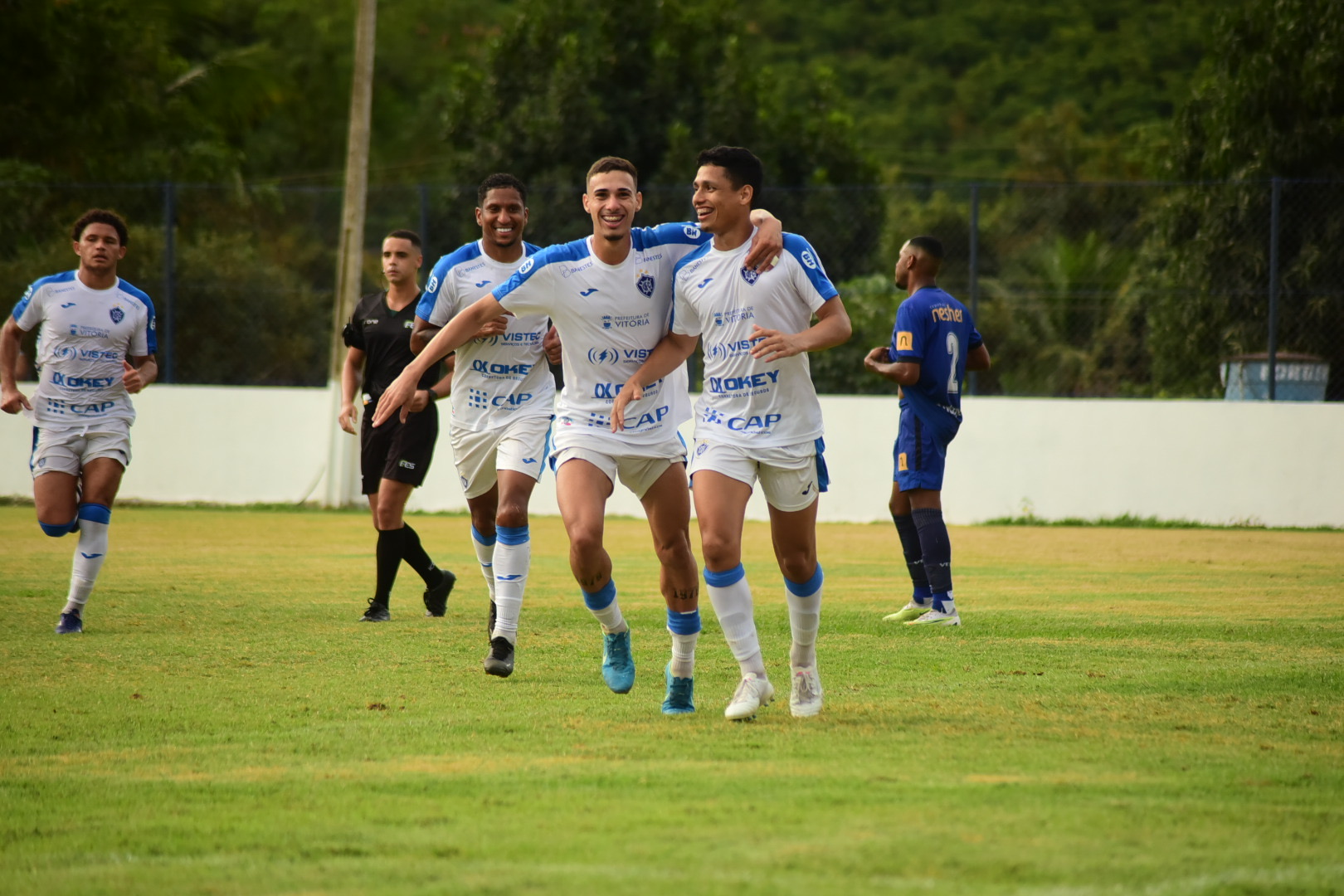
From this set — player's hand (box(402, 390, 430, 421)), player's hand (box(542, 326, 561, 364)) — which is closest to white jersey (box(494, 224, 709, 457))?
player's hand (box(542, 326, 561, 364))

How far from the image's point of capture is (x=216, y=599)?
10.6m

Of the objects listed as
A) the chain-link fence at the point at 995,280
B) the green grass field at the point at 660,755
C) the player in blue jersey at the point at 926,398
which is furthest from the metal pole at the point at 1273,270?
the player in blue jersey at the point at 926,398

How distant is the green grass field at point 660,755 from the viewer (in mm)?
4086

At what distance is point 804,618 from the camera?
635 cm

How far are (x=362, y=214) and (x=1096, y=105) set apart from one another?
126 feet

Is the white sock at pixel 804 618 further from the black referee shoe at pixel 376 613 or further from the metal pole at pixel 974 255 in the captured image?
the metal pole at pixel 974 255

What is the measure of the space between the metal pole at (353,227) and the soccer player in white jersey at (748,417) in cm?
1416

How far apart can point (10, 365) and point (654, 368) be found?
4.78 m

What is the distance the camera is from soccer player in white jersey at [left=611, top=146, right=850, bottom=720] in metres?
6.20

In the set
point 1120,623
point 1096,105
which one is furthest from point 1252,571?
point 1096,105

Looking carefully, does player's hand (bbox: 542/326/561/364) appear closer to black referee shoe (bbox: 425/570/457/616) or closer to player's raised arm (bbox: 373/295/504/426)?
player's raised arm (bbox: 373/295/504/426)

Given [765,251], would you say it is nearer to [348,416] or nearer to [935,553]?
[935,553]

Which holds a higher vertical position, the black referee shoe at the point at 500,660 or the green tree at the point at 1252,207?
the green tree at the point at 1252,207

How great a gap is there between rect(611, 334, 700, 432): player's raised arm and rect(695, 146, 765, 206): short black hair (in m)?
0.66
